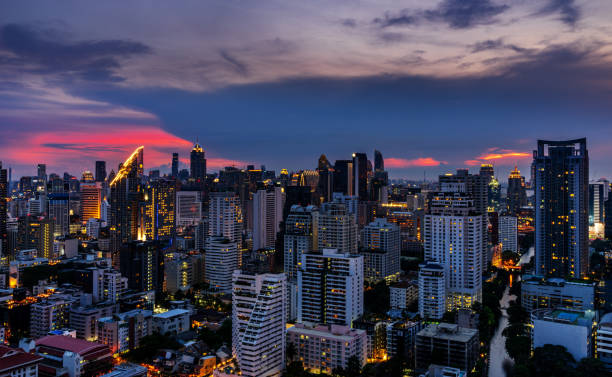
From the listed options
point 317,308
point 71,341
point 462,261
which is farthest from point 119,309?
point 462,261

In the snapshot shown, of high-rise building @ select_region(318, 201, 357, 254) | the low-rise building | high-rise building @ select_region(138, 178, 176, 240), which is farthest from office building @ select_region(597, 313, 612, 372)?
high-rise building @ select_region(138, 178, 176, 240)

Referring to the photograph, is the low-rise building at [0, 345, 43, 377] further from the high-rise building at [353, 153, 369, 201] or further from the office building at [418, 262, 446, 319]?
the high-rise building at [353, 153, 369, 201]

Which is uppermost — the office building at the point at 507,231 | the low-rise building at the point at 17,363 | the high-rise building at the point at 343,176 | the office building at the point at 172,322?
the high-rise building at the point at 343,176

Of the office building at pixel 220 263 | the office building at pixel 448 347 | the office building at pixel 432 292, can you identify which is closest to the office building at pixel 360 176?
the office building at pixel 220 263

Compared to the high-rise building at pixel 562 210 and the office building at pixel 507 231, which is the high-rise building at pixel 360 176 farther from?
the high-rise building at pixel 562 210

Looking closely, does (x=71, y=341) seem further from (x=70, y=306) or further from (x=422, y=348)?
(x=422, y=348)

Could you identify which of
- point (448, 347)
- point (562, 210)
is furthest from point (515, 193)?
point (448, 347)

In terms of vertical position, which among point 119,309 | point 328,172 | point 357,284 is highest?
point 328,172
